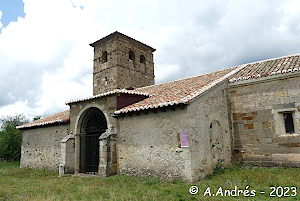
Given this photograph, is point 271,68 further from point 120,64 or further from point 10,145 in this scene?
point 10,145

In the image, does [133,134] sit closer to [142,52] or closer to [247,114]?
[247,114]

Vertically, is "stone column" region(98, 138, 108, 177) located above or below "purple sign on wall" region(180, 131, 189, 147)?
below

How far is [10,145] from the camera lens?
19.7 meters

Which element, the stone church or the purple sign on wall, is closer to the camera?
the purple sign on wall

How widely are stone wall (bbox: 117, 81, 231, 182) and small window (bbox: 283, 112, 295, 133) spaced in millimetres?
2317

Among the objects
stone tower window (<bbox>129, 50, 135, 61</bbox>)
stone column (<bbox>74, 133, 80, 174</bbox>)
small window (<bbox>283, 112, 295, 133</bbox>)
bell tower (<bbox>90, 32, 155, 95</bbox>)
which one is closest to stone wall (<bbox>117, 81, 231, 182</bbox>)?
small window (<bbox>283, 112, 295, 133</bbox>)

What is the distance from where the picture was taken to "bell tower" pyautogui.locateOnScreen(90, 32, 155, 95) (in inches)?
691

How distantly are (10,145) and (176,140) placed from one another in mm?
17969

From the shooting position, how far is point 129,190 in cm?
673

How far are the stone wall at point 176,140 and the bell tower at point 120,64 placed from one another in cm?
838

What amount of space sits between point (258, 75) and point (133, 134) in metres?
5.95

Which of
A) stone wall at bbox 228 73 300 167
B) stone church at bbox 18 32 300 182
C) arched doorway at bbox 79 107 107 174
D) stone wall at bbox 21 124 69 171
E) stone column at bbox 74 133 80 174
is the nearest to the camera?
stone church at bbox 18 32 300 182

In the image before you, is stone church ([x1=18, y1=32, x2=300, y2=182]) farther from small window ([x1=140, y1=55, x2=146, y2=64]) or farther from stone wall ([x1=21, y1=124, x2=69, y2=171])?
small window ([x1=140, y1=55, x2=146, y2=64])

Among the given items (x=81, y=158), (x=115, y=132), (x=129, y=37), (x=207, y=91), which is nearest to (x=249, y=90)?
(x=207, y=91)
